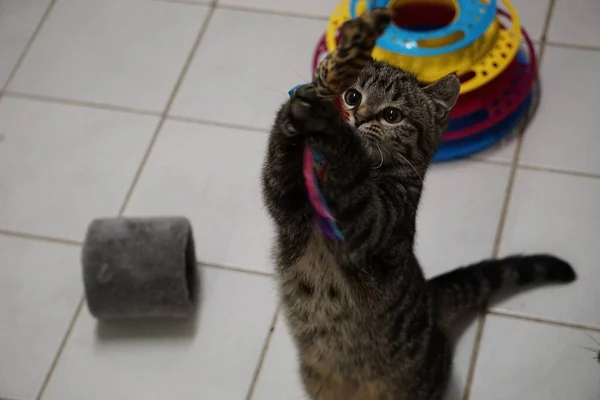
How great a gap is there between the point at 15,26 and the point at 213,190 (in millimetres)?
966

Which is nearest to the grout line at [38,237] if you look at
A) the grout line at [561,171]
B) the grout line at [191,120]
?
the grout line at [191,120]

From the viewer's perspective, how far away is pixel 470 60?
2131 mm

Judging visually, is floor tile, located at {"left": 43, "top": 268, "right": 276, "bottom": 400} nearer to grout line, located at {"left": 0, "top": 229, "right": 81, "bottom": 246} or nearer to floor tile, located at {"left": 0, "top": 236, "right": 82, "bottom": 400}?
floor tile, located at {"left": 0, "top": 236, "right": 82, "bottom": 400}

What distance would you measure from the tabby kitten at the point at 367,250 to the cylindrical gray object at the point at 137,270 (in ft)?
1.14

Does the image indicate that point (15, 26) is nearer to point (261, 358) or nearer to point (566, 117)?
point (261, 358)

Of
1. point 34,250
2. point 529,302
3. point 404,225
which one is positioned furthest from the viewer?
point 34,250

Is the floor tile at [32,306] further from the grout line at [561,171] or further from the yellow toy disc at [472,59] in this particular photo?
the grout line at [561,171]

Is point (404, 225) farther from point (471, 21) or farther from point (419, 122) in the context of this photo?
point (471, 21)

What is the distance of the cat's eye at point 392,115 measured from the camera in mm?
1494

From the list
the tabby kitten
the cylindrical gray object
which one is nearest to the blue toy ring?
the tabby kitten

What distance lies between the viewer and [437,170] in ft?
7.16

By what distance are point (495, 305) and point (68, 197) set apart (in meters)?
1.18

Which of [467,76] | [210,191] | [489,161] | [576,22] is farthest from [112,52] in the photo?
[576,22]

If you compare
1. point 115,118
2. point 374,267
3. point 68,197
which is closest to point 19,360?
point 68,197
